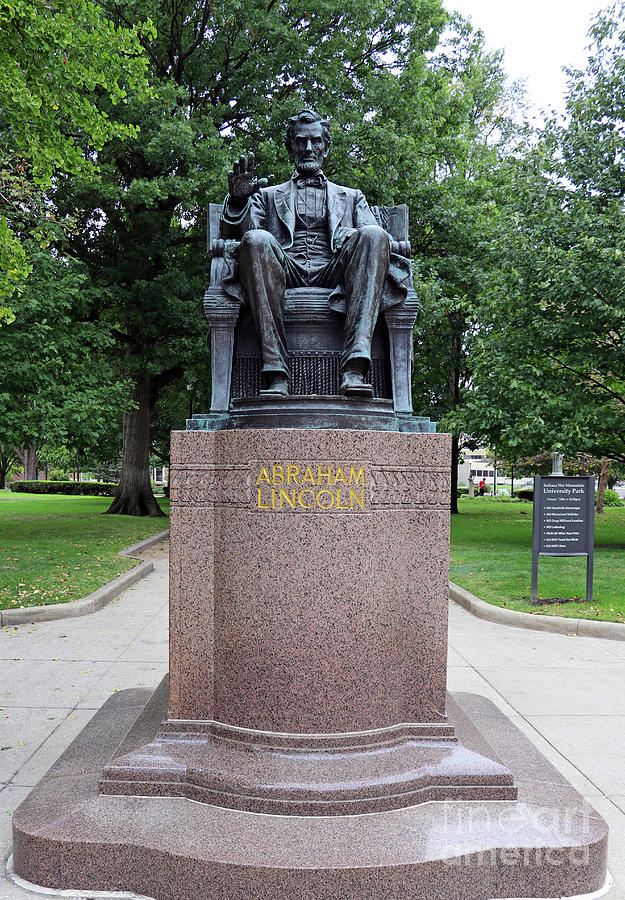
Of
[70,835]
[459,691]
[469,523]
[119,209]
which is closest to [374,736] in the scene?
[70,835]

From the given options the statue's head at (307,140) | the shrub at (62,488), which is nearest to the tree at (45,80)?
the statue's head at (307,140)

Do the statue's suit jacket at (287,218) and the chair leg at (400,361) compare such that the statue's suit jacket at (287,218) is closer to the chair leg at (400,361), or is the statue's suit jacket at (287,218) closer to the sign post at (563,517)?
the chair leg at (400,361)

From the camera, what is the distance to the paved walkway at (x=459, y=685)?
4.19m

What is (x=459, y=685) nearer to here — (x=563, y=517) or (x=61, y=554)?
(x=563, y=517)

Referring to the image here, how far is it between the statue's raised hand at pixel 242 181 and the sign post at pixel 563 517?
235 inches

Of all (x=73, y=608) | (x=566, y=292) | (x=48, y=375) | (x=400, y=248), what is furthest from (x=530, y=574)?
(x=48, y=375)

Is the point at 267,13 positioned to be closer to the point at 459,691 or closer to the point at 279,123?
the point at 279,123

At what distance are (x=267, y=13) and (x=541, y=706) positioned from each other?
18.2 metres

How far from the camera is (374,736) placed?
3.74 metres

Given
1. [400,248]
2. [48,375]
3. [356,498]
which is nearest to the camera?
[356,498]

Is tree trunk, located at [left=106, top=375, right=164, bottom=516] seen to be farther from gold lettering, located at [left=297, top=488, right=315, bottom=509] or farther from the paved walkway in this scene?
gold lettering, located at [left=297, top=488, right=315, bottom=509]

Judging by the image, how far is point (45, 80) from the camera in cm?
1196

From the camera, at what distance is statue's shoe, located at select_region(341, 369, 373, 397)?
4051mm

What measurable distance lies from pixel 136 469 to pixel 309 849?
2243 centimetres
